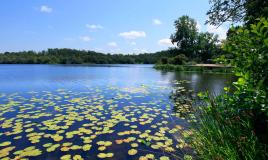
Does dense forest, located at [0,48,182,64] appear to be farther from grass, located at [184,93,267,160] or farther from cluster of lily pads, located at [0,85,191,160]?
grass, located at [184,93,267,160]

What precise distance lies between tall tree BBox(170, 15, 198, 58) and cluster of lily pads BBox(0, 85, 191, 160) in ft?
204

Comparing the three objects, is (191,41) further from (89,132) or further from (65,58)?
(89,132)

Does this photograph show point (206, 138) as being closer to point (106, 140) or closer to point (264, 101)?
point (264, 101)

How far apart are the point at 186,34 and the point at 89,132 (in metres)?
66.1

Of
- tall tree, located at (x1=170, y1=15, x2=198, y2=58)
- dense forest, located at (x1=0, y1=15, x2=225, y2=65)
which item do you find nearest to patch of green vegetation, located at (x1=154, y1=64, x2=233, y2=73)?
dense forest, located at (x1=0, y1=15, x2=225, y2=65)

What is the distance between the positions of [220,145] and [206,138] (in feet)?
0.84

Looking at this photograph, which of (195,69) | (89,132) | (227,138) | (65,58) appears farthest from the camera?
(65,58)

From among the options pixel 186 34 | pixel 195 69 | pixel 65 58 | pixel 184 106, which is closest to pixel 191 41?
pixel 186 34

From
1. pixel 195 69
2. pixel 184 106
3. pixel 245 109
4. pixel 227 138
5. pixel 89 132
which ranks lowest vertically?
pixel 195 69

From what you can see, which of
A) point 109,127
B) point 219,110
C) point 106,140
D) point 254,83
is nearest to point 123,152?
point 106,140

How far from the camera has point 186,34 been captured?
2687 inches

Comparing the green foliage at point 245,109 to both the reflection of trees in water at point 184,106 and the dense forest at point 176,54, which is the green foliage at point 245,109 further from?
the dense forest at point 176,54

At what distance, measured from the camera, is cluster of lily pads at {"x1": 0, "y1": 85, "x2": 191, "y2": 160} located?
4816mm

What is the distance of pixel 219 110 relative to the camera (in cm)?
306
